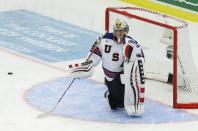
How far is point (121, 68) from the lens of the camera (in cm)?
820

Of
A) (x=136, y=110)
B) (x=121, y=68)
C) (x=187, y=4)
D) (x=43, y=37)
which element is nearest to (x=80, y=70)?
(x=121, y=68)

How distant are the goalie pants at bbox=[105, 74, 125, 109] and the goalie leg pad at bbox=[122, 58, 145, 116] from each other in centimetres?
16

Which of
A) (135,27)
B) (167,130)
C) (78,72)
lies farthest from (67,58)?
(167,130)

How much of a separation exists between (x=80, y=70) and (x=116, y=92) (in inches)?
17.3

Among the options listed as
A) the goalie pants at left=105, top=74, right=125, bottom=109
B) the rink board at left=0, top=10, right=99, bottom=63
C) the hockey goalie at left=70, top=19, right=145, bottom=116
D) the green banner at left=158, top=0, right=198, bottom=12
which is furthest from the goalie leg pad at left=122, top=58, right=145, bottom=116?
the green banner at left=158, top=0, right=198, bottom=12

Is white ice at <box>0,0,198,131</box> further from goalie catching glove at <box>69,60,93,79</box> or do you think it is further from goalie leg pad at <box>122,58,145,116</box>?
goalie catching glove at <box>69,60,93,79</box>

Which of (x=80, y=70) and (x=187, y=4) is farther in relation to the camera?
(x=187, y=4)

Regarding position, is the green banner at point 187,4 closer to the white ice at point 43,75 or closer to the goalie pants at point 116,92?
the white ice at point 43,75

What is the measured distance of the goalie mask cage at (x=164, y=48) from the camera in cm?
841

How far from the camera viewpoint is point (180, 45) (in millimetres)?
8531

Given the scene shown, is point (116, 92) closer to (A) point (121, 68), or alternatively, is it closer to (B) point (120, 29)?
(A) point (121, 68)

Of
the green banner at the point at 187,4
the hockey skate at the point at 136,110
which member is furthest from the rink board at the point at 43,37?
the hockey skate at the point at 136,110

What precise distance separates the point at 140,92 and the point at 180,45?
2.75 feet

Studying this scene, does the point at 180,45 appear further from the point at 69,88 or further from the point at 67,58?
the point at 67,58
